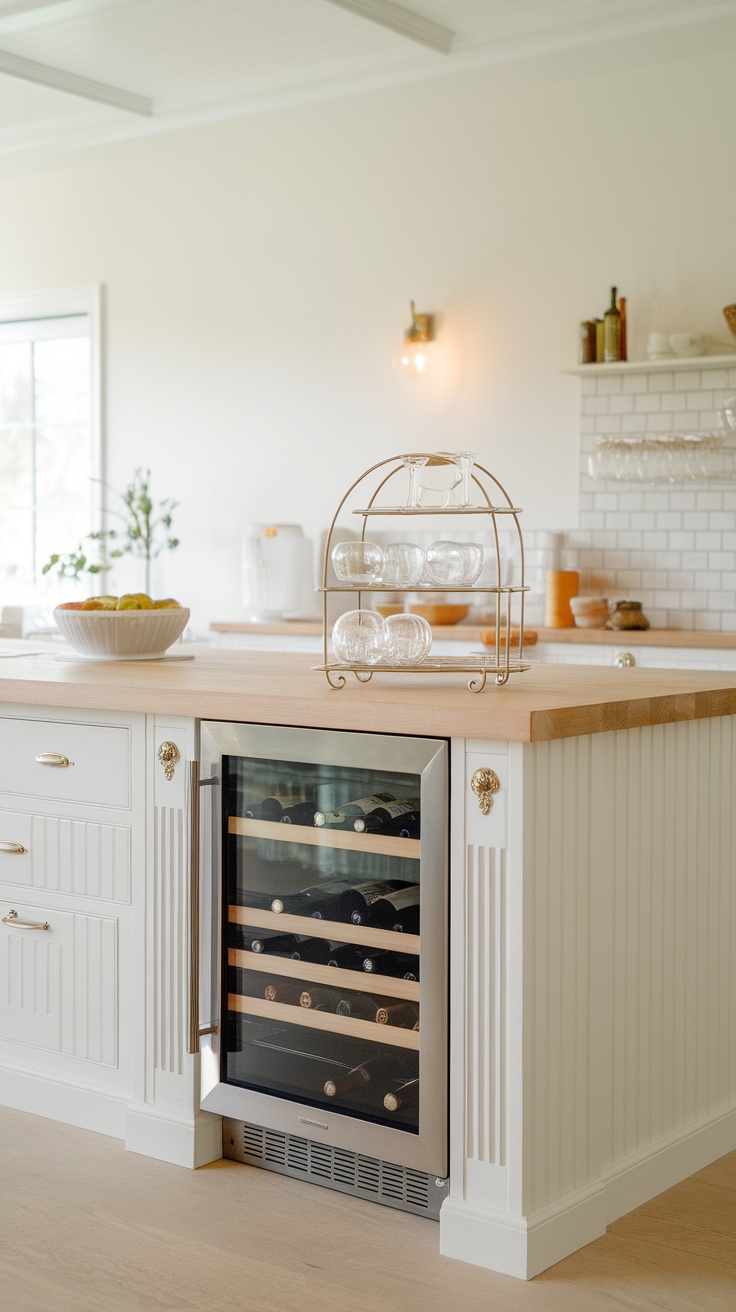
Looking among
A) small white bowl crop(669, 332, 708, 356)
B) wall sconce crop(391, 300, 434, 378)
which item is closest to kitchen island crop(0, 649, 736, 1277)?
small white bowl crop(669, 332, 708, 356)

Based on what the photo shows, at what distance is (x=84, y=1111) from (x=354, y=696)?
3.77 ft

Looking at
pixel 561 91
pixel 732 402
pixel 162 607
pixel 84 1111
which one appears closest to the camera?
pixel 84 1111

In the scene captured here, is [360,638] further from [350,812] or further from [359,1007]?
[359,1007]

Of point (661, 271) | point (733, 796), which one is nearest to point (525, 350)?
point (661, 271)

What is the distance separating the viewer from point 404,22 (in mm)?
5195

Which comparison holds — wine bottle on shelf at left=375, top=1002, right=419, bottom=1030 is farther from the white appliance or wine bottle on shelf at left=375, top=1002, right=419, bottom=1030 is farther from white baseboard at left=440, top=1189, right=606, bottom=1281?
the white appliance

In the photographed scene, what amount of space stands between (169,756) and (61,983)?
2.00 ft

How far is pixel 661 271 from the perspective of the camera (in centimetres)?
547

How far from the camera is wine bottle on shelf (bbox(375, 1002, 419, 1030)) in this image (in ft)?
8.40

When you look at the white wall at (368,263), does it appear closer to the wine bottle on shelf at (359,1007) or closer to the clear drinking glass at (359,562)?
the clear drinking glass at (359,562)

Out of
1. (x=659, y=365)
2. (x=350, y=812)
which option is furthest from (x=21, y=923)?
(x=659, y=365)

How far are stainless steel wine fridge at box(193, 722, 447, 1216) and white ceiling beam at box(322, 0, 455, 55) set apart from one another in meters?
3.33

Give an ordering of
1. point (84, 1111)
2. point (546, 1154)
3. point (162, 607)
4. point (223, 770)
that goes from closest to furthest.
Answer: point (546, 1154) → point (223, 770) → point (84, 1111) → point (162, 607)

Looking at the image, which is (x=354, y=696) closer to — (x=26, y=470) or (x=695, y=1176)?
(x=695, y=1176)
